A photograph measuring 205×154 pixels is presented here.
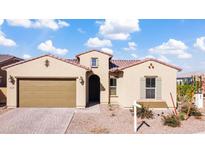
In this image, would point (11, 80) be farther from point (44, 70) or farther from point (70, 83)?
point (70, 83)

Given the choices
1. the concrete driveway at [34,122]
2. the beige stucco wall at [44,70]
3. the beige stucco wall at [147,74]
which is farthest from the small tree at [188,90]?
the concrete driveway at [34,122]

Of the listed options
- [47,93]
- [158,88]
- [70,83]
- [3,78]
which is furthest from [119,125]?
[3,78]

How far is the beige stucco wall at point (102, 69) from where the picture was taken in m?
20.2

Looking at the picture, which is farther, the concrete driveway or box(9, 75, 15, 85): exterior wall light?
box(9, 75, 15, 85): exterior wall light

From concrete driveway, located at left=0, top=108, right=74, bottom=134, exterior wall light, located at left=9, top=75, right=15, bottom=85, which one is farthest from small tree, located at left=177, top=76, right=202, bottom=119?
exterior wall light, located at left=9, top=75, right=15, bottom=85

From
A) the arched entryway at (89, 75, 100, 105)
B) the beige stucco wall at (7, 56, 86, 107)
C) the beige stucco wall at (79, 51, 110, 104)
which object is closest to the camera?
the beige stucco wall at (7, 56, 86, 107)

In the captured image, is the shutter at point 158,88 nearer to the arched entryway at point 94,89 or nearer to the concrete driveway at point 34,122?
the arched entryway at point 94,89

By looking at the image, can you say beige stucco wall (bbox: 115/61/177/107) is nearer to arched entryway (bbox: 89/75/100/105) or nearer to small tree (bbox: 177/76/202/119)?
small tree (bbox: 177/76/202/119)

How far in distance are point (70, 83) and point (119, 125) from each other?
677 cm

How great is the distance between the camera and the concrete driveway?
10859 millimetres

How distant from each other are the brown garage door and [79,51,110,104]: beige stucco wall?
3.12m

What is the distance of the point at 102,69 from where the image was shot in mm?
20328
